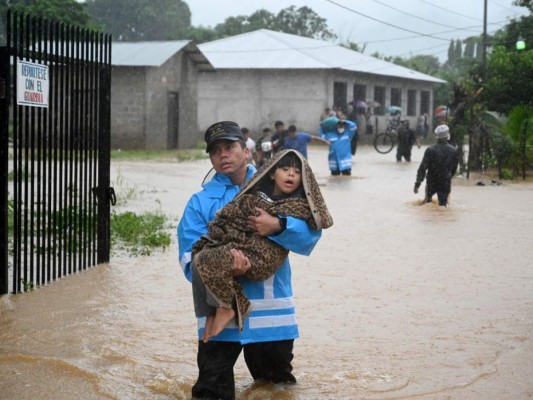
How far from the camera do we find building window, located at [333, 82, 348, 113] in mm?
42812

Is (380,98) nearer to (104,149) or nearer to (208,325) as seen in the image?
(104,149)

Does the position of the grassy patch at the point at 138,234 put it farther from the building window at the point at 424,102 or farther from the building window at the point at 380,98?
the building window at the point at 424,102

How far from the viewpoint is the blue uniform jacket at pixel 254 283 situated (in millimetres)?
4457

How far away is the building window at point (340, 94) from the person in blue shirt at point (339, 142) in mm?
19917

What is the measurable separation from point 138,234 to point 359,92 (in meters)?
35.1

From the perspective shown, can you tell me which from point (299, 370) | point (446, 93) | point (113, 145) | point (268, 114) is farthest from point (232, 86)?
point (299, 370)

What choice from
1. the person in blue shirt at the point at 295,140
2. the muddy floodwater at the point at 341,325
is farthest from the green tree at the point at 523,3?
the muddy floodwater at the point at 341,325

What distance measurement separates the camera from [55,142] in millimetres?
8023

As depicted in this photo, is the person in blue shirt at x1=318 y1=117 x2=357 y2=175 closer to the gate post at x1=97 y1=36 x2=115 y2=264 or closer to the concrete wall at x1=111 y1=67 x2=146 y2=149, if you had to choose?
the concrete wall at x1=111 y1=67 x2=146 y2=149

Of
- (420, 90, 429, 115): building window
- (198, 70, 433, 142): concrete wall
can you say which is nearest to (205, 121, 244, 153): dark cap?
(198, 70, 433, 142): concrete wall

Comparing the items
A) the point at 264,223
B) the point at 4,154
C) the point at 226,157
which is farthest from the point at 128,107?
the point at 264,223

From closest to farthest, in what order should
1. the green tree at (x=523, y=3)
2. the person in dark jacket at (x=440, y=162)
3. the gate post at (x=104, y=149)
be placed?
the gate post at (x=104, y=149) → the person in dark jacket at (x=440, y=162) → the green tree at (x=523, y=3)

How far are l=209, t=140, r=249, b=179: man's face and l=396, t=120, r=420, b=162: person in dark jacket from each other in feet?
78.6

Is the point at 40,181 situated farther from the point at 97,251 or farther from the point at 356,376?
the point at 356,376
